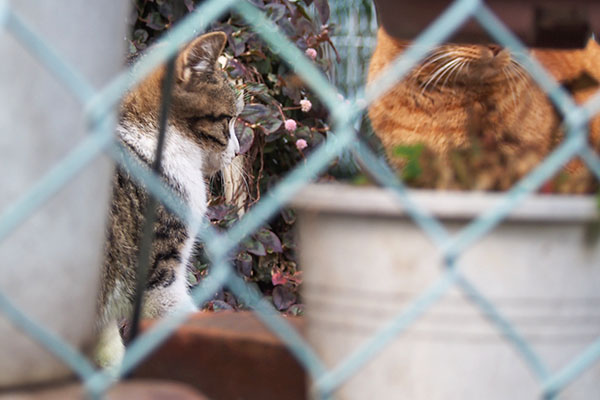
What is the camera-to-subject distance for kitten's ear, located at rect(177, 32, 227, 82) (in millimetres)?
2125

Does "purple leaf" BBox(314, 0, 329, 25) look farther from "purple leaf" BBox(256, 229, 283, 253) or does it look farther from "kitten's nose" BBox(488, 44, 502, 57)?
"kitten's nose" BBox(488, 44, 502, 57)

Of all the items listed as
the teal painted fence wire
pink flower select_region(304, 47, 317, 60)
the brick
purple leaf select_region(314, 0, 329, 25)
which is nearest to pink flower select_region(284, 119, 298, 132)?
pink flower select_region(304, 47, 317, 60)

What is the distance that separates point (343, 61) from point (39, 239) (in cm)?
259

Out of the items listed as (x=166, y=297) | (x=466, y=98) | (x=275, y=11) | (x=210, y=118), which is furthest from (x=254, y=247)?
(x=466, y=98)

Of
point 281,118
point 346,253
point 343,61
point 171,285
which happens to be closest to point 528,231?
point 346,253

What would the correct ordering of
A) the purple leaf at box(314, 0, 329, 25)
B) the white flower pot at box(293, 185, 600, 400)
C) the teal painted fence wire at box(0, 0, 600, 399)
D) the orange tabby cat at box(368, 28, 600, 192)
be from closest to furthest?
the teal painted fence wire at box(0, 0, 600, 399) < the white flower pot at box(293, 185, 600, 400) < the orange tabby cat at box(368, 28, 600, 192) < the purple leaf at box(314, 0, 329, 25)

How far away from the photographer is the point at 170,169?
2264 millimetres

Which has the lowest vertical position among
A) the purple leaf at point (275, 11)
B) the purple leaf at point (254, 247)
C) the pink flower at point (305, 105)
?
the purple leaf at point (254, 247)

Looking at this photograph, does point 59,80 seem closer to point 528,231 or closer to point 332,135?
point 528,231

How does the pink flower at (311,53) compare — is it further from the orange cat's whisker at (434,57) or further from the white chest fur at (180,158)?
the orange cat's whisker at (434,57)

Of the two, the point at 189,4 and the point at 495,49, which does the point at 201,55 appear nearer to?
the point at 189,4

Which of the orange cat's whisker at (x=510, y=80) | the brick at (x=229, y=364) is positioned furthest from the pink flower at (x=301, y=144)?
the brick at (x=229, y=364)

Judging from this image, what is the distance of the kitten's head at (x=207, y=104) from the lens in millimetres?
2234

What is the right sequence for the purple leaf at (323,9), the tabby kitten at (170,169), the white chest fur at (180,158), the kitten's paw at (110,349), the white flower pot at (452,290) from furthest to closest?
the purple leaf at (323,9) < the white chest fur at (180,158) < the tabby kitten at (170,169) < the kitten's paw at (110,349) < the white flower pot at (452,290)
